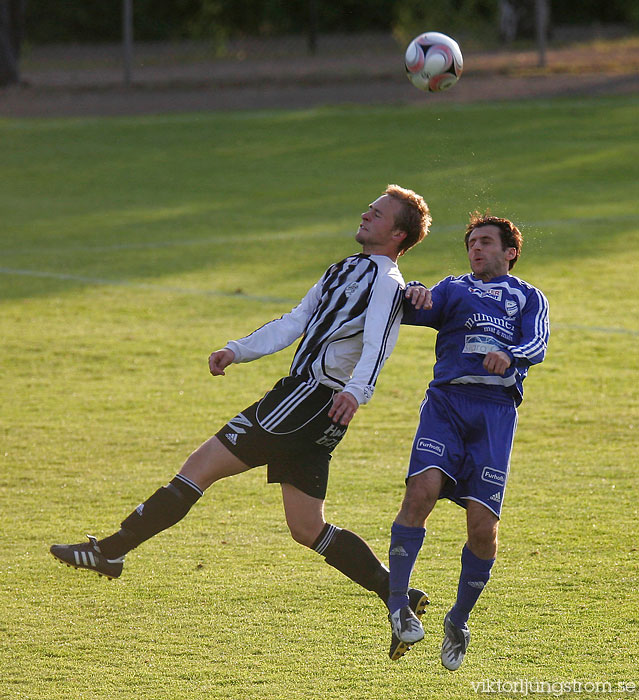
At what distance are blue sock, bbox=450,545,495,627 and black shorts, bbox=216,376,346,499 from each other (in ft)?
2.21

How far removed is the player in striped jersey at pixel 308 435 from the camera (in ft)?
16.2

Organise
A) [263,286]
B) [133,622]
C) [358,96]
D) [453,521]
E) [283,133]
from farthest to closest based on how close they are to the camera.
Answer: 1. [358,96]
2. [283,133]
3. [263,286]
4. [453,521]
5. [133,622]

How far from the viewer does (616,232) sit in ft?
48.3

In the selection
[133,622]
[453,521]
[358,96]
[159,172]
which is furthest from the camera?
[358,96]

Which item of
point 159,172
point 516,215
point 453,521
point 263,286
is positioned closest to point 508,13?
point 159,172

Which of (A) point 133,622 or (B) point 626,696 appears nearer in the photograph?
(B) point 626,696

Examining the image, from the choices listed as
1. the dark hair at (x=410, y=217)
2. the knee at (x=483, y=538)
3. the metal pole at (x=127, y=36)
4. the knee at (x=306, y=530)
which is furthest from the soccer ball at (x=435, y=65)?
the metal pole at (x=127, y=36)

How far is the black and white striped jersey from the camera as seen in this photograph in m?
4.89

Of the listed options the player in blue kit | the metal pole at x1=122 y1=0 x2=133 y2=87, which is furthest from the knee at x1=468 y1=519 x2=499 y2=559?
the metal pole at x1=122 y1=0 x2=133 y2=87

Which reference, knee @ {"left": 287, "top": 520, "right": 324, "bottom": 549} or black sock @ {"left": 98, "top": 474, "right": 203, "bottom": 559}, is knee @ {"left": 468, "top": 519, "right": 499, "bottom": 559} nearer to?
knee @ {"left": 287, "top": 520, "right": 324, "bottom": 549}

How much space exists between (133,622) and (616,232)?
10909 mm

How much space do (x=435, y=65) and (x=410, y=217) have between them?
1.92 metres

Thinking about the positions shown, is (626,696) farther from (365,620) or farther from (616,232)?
(616,232)

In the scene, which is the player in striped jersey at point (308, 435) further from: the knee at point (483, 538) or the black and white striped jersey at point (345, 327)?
the knee at point (483, 538)
